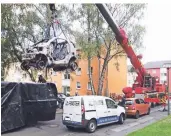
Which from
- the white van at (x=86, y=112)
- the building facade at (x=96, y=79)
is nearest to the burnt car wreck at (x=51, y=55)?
the white van at (x=86, y=112)

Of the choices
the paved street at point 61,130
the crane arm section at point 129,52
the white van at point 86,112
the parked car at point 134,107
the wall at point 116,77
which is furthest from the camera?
the wall at point 116,77

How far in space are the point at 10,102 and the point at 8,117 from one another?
2.53 ft

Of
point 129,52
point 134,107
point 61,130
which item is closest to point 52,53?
point 61,130

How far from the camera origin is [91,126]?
1353 centimetres

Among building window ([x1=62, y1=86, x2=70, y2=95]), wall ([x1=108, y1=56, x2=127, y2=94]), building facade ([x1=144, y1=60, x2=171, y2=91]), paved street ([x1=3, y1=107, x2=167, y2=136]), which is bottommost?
paved street ([x1=3, y1=107, x2=167, y2=136])

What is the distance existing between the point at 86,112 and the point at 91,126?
2.62ft

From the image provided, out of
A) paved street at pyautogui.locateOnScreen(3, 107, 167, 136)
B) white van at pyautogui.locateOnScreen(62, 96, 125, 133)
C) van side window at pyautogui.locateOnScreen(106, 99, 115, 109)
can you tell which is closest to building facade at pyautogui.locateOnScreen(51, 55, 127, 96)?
van side window at pyautogui.locateOnScreen(106, 99, 115, 109)

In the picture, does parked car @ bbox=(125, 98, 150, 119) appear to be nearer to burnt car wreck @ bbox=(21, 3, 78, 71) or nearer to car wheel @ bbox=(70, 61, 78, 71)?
car wheel @ bbox=(70, 61, 78, 71)

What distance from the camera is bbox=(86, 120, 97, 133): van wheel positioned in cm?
1338

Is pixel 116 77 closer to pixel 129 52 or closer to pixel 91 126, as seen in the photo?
pixel 129 52

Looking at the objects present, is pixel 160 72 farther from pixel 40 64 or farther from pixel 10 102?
pixel 40 64

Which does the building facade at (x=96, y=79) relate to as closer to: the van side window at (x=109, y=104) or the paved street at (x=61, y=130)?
the van side window at (x=109, y=104)

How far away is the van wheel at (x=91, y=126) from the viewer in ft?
43.9

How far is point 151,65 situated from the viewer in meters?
74.9
